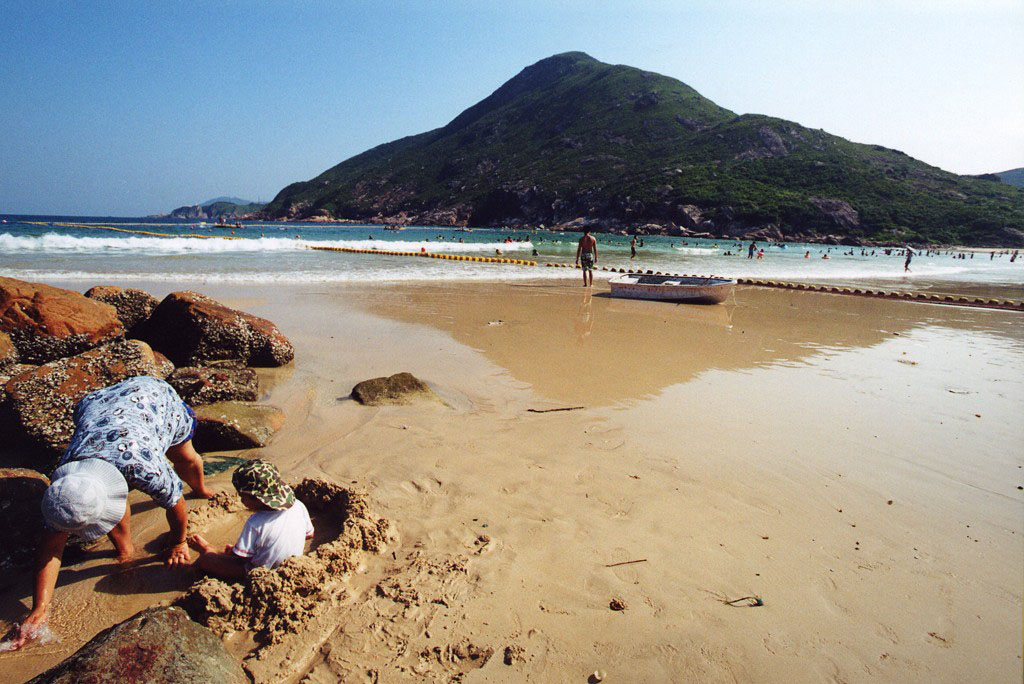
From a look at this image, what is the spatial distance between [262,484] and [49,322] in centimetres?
464

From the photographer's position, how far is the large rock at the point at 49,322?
5680mm

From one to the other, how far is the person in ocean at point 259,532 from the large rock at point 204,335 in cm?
439

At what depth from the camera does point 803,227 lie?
7438 centimetres

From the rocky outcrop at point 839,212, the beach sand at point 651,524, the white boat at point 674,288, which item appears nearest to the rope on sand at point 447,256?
the white boat at point 674,288

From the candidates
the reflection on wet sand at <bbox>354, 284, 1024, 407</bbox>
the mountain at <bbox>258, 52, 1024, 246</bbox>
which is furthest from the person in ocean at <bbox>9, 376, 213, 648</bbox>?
the mountain at <bbox>258, 52, 1024, 246</bbox>

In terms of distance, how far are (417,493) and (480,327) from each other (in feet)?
21.0

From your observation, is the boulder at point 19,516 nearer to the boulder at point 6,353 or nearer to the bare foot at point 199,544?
the bare foot at point 199,544

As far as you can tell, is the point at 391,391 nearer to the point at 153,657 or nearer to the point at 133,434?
the point at 133,434

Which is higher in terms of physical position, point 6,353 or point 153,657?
point 6,353

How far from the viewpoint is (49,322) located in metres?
5.84

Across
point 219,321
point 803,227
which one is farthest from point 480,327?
point 803,227

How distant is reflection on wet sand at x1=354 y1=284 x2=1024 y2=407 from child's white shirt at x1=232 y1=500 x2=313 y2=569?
364 centimetres

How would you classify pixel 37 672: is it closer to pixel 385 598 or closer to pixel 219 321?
pixel 385 598

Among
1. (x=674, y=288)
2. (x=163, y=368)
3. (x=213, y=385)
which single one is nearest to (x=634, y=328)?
(x=674, y=288)
